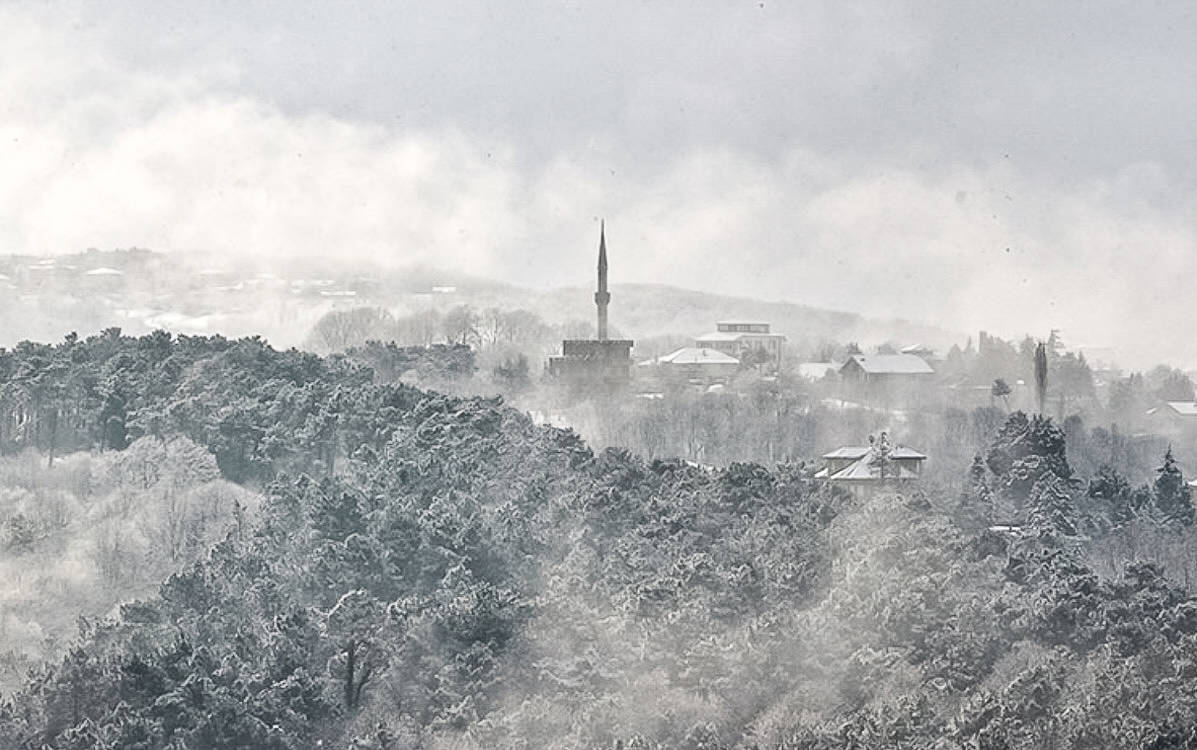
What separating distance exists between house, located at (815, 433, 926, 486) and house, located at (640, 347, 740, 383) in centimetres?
2680

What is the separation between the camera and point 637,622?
42.0 m

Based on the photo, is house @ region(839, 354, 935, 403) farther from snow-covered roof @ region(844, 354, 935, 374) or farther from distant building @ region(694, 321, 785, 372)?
distant building @ region(694, 321, 785, 372)

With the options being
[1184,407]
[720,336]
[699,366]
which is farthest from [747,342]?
[1184,407]

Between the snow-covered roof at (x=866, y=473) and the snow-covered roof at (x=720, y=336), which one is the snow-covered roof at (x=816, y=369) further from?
the snow-covered roof at (x=866, y=473)

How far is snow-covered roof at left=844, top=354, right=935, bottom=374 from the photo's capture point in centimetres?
8806

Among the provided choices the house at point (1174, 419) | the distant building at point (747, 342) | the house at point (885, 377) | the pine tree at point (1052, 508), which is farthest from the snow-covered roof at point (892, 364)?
the pine tree at point (1052, 508)

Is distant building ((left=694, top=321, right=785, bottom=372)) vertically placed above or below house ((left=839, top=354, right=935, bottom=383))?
above

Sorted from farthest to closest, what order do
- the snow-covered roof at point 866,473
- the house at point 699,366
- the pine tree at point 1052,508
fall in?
1. the house at point 699,366
2. the snow-covered roof at point 866,473
3. the pine tree at point 1052,508

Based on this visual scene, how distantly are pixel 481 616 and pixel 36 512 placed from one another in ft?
71.4

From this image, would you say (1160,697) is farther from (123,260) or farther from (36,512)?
(123,260)

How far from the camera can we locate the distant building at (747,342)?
95.0m

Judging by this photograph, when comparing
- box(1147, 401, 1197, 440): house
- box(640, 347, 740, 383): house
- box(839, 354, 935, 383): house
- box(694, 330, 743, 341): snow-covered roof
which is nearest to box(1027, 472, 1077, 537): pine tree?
box(1147, 401, 1197, 440): house

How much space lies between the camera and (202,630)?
44.2 m

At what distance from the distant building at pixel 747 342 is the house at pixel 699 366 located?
7.54 feet
